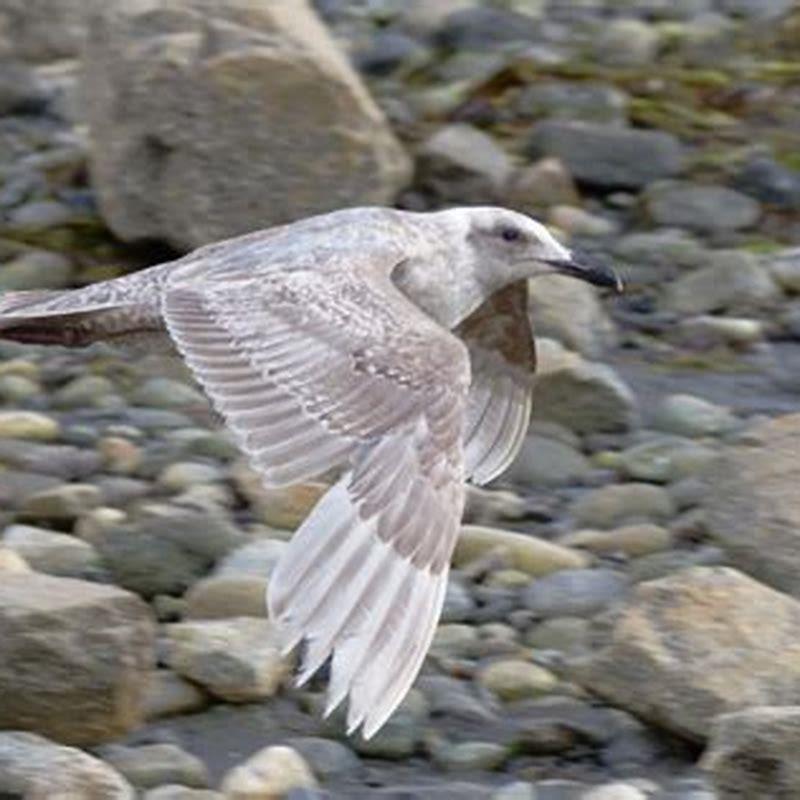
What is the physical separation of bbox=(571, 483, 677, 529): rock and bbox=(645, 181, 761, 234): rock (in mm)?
2185

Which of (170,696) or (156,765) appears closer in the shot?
(156,765)

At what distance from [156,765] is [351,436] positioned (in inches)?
27.2

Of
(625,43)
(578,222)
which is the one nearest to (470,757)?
(578,222)

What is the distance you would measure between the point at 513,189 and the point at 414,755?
3902 mm

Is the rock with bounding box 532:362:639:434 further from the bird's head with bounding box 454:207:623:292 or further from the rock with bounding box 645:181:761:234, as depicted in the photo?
the rock with bounding box 645:181:761:234

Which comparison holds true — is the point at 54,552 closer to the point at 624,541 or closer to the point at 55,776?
the point at 624,541

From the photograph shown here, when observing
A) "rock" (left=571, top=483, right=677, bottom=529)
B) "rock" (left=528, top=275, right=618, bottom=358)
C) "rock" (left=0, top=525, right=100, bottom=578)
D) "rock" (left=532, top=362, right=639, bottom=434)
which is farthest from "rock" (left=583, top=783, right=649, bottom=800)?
"rock" (left=528, top=275, right=618, bottom=358)

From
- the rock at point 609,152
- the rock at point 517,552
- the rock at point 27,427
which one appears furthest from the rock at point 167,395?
the rock at point 609,152

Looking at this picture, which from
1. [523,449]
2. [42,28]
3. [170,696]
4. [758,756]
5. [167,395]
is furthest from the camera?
[42,28]

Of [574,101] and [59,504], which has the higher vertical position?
[59,504]

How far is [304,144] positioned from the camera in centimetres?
977

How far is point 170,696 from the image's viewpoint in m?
6.94

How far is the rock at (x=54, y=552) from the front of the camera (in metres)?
7.61

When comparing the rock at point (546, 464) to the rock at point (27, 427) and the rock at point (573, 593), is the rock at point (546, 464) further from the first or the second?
the rock at point (27, 427)
